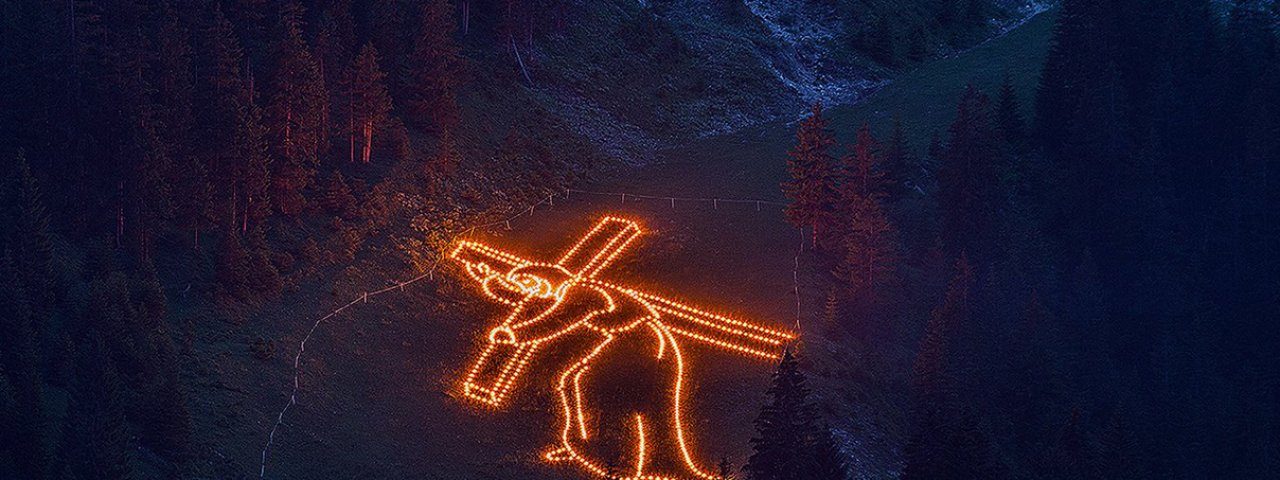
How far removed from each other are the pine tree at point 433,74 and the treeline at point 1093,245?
19.8 metres

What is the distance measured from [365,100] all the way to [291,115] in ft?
21.9

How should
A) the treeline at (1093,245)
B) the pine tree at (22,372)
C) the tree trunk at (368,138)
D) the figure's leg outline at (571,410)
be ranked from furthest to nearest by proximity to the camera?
the tree trunk at (368,138), the treeline at (1093,245), the figure's leg outline at (571,410), the pine tree at (22,372)

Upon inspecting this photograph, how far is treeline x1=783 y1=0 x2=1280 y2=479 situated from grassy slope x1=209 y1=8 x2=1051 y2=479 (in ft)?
11.2

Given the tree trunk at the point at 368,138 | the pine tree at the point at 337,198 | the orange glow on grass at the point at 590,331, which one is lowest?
the orange glow on grass at the point at 590,331

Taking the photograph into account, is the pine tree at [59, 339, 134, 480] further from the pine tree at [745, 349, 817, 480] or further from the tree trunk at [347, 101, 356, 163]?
the tree trunk at [347, 101, 356, 163]

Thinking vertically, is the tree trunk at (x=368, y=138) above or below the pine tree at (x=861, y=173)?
below

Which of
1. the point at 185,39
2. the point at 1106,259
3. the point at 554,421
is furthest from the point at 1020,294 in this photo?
the point at 185,39

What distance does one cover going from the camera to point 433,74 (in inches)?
2665

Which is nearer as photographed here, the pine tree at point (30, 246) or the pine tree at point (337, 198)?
the pine tree at point (30, 246)

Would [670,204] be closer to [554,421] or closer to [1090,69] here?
[554,421]

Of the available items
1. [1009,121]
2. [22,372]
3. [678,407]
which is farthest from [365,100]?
[1009,121]

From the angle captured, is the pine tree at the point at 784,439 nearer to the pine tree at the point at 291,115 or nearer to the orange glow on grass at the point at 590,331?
the orange glow on grass at the point at 590,331

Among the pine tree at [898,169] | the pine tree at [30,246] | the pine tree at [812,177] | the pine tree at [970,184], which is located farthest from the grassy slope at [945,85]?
the pine tree at [30,246]

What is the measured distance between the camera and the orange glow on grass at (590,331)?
4669 centimetres
